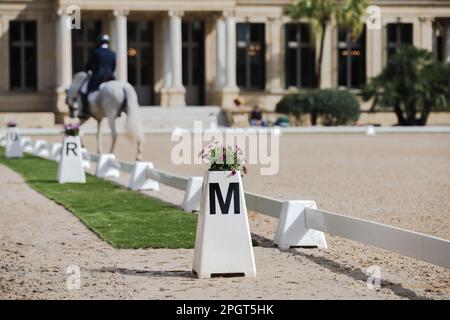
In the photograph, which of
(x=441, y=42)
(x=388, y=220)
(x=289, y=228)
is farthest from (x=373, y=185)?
(x=441, y=42)

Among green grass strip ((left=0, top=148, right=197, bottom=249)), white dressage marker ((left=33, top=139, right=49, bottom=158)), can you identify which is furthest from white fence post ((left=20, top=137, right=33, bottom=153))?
green grass strip ((left=0, top=148, right=197, bottom=249))

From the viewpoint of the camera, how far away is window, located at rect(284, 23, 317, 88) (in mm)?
65062

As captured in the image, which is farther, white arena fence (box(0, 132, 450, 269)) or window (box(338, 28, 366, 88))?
window (box(338, 28, 366, 88))

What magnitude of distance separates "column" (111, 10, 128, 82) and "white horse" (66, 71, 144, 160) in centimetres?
2797

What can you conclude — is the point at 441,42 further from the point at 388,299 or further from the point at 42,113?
the point at 388,299

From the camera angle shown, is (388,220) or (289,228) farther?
(388,220)

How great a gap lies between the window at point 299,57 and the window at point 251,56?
1.35 m

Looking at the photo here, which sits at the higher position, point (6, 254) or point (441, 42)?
point (441, 42)

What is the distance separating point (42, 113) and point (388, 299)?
49.0 m

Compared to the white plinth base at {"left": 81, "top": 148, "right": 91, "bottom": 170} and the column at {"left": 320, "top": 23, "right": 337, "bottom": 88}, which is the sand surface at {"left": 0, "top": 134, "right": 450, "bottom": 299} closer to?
the white plinth base at {"left": 81, "top": 148, "right": 91, "bottom": 170}

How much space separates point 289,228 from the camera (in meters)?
12.4

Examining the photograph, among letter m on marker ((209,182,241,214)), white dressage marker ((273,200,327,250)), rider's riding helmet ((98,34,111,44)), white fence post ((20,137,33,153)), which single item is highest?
rider's riding helmet ((98,34,111,44))

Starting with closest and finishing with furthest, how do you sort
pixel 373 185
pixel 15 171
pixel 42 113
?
pixel 373 185 < pixel 15 171 < pixel 42 113

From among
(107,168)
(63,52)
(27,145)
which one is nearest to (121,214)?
(107,168)
